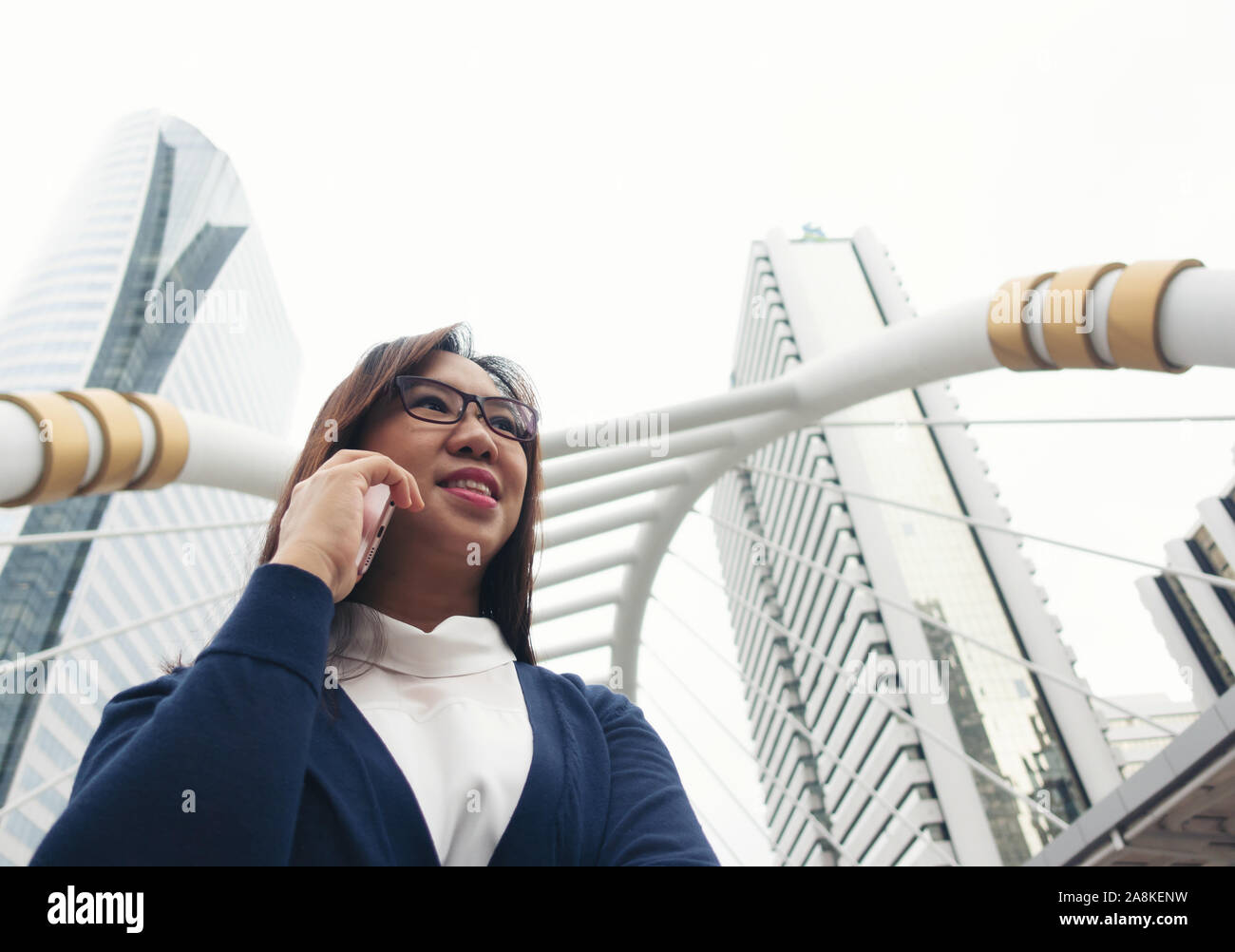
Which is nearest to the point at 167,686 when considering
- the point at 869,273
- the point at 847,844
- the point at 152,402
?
the point at 152,402

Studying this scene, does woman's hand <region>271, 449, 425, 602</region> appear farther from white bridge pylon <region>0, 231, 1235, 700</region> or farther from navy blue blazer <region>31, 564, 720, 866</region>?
white bridge pylon <region>0, 231, 1235, 700</region>

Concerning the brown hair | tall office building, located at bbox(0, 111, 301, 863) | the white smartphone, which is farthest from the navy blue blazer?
tall office building, located at bbox(0, 111, 301, 863)

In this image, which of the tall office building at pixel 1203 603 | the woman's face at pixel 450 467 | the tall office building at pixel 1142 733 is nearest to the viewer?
the woman's face at pixel 450 467

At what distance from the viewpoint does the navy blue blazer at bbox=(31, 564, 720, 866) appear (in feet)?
2.46

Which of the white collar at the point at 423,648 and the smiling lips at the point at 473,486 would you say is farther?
the smiling lips at the point at 473,486

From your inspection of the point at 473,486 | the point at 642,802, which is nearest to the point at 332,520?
the point at 473,486

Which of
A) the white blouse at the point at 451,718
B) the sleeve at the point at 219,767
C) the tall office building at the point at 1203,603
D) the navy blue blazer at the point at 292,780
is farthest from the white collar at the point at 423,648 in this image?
the tall office building at the point at 1203,603

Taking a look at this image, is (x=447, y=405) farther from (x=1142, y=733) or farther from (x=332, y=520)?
(x=1142, y=733)

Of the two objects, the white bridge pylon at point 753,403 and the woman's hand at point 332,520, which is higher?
the white bridge pylon at point 753,403

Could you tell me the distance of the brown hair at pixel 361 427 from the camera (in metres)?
1.53

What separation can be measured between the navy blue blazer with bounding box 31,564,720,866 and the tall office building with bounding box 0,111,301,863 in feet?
110

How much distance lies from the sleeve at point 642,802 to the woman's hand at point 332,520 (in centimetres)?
54

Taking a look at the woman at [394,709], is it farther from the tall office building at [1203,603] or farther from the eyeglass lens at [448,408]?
the tall office building at [1203,603]

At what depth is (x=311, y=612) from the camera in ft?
3.12
